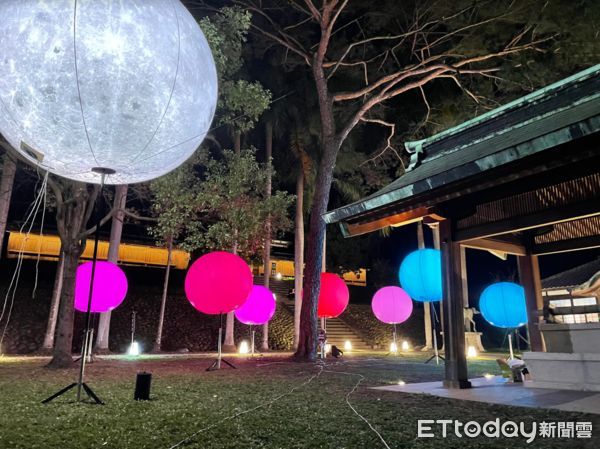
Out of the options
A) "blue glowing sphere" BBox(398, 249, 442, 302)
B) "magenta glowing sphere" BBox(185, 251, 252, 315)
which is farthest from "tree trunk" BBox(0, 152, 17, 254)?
"blue glowing sphere" BBox(398, 249, 442, 302)

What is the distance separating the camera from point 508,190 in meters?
5.95

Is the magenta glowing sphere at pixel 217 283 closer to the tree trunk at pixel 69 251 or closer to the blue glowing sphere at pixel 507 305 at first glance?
the tree trunk at pixel 69 251

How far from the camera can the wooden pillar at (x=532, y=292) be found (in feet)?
28.0

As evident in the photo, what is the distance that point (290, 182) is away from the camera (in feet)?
66.9

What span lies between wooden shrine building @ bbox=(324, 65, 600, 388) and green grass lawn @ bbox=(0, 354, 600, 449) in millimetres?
2123

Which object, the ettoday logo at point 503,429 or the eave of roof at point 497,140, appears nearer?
the ettoday logo at point 503,429

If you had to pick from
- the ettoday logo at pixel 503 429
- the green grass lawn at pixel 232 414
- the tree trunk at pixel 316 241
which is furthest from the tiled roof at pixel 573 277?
the ettoday logo at pixel 503 429

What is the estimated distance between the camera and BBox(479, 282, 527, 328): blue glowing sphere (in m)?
9.18

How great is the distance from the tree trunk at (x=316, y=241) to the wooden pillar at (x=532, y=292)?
4.95 metres

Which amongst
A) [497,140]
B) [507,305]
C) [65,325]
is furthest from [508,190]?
[65,325]

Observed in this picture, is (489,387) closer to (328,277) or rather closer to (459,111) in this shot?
(328,277)

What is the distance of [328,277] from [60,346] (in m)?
6.80

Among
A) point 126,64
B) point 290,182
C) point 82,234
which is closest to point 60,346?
point 82,234

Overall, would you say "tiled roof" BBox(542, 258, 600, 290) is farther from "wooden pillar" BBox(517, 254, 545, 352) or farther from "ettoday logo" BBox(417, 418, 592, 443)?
"ettoday logo" BBox(417, 418, 592, 443)
